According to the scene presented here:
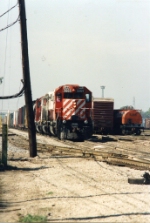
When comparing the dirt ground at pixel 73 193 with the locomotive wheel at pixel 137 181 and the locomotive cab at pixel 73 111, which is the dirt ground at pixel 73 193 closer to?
the locomotive wheel at pixel 137 181

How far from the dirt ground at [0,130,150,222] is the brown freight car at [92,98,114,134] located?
70.6 feet

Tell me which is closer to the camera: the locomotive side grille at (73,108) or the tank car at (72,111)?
the locomotive side grille at (73,108)

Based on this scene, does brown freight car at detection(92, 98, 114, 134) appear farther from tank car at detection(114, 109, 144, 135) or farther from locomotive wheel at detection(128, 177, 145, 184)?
locomotive wheel at detection(128, 177, 145, 184)

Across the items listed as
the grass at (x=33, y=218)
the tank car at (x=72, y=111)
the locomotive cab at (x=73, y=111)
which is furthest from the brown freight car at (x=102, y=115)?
the grass at (x=33, y=218)

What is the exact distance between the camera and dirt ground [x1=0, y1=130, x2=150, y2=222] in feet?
20.3

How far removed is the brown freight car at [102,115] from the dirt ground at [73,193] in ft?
70.6

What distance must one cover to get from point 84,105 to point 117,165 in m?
11.8

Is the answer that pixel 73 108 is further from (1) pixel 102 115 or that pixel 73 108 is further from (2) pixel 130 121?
(2) pixel 130 121

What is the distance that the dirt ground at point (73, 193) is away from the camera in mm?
6195

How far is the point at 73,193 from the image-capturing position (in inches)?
310

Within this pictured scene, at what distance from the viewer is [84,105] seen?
2392 centimetres

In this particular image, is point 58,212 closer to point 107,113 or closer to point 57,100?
point 57,100

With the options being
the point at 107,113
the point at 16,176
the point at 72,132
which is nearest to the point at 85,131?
the point at 72,132

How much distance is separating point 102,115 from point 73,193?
26.5 metres
